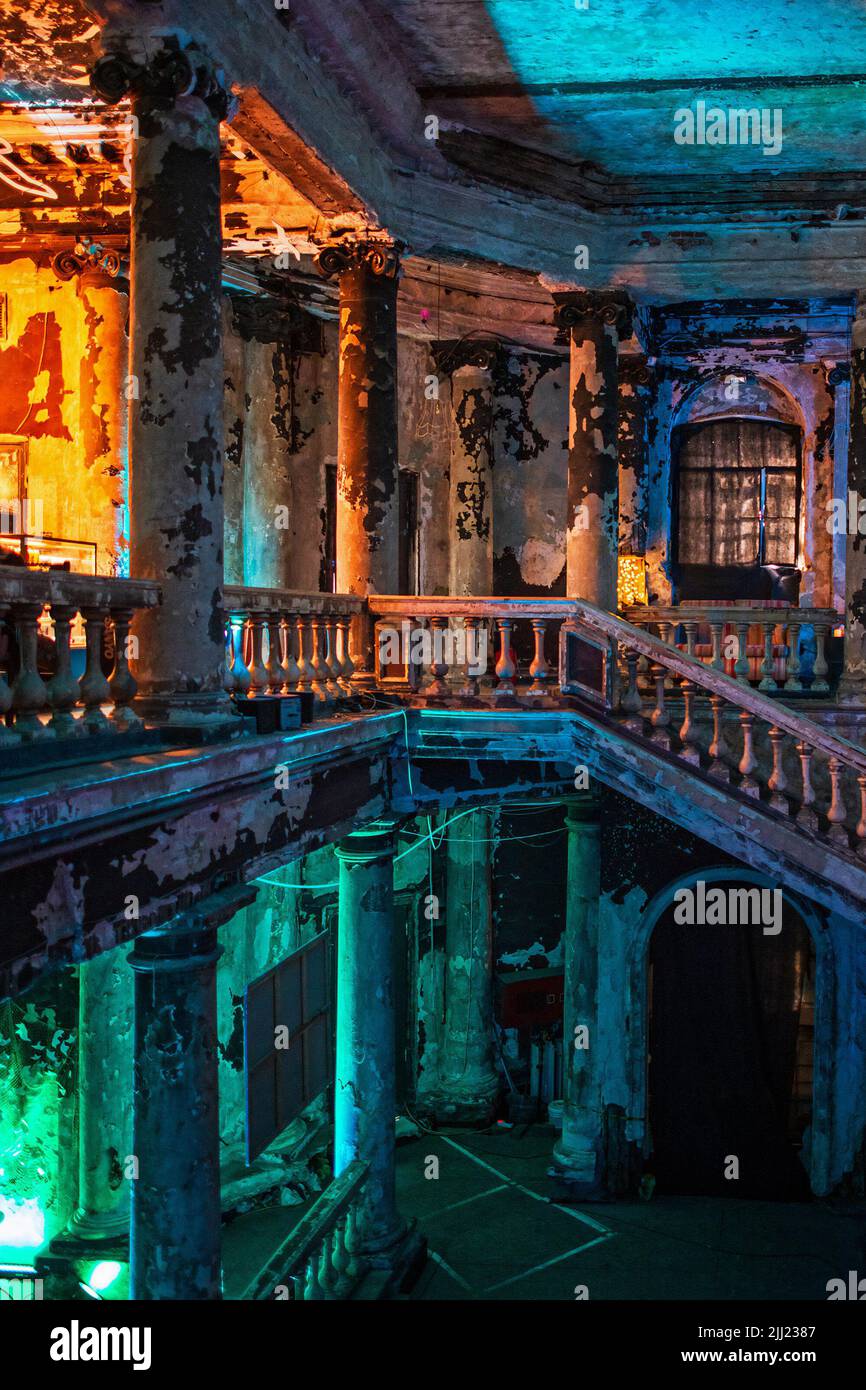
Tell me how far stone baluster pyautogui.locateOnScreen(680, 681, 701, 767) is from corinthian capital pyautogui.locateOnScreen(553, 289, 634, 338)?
4.60 metres

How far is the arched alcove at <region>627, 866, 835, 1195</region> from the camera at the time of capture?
1270 centimetres

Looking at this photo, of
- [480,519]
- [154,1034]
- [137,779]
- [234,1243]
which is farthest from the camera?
[480,519]

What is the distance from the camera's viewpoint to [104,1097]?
9.50 metres

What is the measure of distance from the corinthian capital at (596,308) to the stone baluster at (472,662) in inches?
167

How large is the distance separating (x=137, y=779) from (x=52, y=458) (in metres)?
7.44

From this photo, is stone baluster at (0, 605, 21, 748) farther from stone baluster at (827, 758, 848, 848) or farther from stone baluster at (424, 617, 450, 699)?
stone baluster at (827, 758, 848, 848)

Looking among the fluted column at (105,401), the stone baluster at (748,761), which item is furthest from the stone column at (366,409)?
the stone baluster at (748,761)

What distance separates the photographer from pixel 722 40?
956 centimetres

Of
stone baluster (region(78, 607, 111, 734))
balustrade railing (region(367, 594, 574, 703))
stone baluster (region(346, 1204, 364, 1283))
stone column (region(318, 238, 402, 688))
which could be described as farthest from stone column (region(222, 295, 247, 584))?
stone baluster (region(78, 607, 111, 734))

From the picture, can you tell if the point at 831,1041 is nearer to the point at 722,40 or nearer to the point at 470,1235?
the point at 470,1235

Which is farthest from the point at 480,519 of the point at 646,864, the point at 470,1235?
the point at 470,1235

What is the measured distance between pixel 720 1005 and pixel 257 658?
7702 millimetres

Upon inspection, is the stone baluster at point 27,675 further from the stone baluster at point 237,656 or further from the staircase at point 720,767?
the staircase at point 720,767

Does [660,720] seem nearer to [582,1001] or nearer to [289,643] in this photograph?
[289,643]
